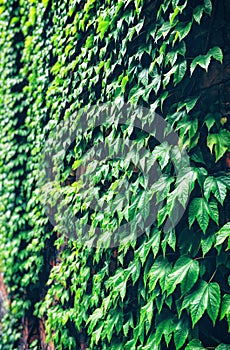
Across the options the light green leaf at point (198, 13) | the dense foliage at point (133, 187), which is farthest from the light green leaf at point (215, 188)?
the light green leaf at point (198, 13)

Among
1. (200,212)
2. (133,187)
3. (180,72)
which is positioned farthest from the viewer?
(133,187)

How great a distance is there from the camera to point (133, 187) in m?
2.39

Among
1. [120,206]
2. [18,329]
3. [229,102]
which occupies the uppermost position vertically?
[229,102]

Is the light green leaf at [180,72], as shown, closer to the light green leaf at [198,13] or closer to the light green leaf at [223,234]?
the light green leaf at [198,13]

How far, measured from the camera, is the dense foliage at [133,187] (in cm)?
195

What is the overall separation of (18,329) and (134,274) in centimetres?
252

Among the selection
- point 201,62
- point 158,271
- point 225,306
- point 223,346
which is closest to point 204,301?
point 225,306

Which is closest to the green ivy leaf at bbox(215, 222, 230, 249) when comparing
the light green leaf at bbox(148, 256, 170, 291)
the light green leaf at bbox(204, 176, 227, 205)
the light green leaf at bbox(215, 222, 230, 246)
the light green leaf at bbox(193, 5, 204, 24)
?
the light green leaf at bbox(215, 222, 230, 246)

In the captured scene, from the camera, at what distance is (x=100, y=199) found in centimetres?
276

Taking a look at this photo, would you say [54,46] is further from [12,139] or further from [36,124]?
[12,139]

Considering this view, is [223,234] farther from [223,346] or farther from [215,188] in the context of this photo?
[223,346]

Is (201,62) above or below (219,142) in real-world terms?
above

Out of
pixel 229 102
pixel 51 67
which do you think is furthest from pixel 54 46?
pixel 229 102

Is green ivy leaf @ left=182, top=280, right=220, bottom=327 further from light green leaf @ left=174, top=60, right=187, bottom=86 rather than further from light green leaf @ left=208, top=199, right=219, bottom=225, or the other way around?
light green leaf @ left=174, top=60, right=187, bottom=86
